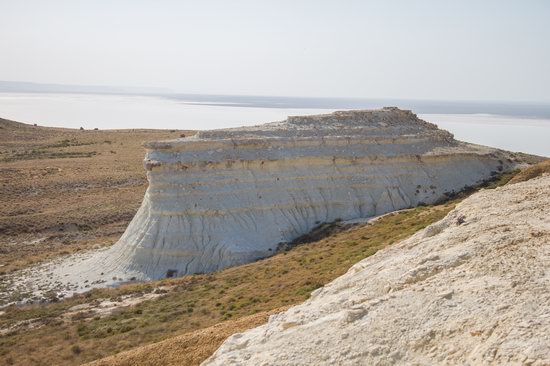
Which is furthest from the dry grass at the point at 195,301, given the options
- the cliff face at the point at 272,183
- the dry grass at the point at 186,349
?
the dry grass at the point at 186,349

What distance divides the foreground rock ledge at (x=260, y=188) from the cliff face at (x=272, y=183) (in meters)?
0.07

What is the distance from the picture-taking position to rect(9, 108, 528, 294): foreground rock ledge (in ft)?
102

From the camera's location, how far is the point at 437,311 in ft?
33.2

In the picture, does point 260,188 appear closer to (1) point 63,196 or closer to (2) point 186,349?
(2) point 186,349

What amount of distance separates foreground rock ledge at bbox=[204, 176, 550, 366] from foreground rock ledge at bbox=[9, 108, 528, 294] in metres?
17.9

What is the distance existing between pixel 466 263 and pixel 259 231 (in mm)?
21663

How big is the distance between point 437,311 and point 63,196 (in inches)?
1913

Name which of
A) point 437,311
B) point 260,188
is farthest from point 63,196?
point 437,311

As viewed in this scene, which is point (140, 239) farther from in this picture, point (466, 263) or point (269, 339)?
point (466, 263)

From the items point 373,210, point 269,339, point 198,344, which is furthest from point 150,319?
point 373,210

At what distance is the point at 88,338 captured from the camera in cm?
2189

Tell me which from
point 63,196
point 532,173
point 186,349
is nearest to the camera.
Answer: point 186,349

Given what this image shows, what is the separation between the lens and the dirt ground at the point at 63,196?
131 ft

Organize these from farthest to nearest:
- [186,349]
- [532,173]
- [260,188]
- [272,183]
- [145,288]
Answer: [272,183] → [260,188] → [145,288] → [532,173] → [186,349]
